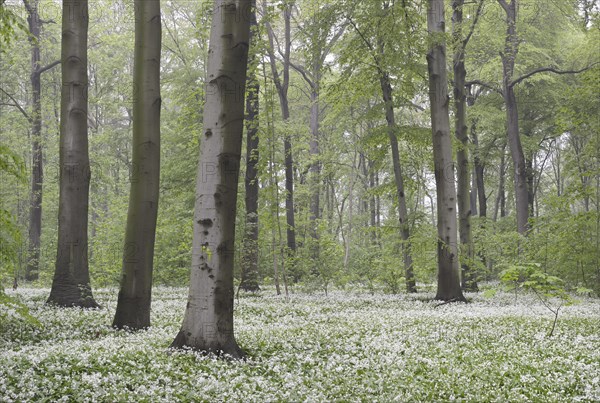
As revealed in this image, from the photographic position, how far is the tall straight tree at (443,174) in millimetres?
15352

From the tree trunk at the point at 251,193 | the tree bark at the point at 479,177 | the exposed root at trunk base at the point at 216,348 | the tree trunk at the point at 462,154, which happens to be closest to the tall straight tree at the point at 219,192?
the exposed root at trunk base at the point at 216,348

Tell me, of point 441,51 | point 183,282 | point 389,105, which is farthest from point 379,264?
point 183,282

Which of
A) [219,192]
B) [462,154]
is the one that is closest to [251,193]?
[462,154]

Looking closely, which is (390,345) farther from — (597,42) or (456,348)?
(597,42)

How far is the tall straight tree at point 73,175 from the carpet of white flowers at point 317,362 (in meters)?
1.08

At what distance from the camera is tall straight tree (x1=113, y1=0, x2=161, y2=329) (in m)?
9.48

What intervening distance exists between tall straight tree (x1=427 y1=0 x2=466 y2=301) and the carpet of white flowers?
4.07 metres

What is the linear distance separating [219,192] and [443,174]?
34.0 feet

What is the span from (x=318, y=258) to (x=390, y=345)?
11597mm

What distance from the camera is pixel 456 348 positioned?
7.84 metres

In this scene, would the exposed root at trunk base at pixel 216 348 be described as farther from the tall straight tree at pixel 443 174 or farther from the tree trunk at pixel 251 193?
the tree trunk at pixel 251 193

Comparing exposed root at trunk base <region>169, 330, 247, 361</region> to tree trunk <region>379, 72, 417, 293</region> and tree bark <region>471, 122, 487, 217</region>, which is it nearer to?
tree trunk <region>379, 72, 417, 293</region>

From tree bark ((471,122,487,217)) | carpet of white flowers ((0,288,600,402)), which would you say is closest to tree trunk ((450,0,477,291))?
carpet of white flowers ((0,288,600,402))

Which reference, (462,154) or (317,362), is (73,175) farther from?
(462,154)
